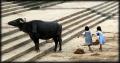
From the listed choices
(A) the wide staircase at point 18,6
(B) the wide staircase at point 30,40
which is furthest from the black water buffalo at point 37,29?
(A) the wide staircase at point 18,6

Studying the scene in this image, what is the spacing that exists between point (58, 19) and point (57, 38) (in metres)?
4.89

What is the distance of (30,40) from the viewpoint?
13.4m

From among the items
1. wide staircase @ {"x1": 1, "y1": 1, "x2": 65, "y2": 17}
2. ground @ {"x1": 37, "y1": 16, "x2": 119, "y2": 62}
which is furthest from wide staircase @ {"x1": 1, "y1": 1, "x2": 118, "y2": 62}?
wide staircase @ {"x1": 1, "y1": 1, "x2": 65, "y2": 17}

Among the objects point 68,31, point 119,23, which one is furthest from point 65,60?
point 119,23

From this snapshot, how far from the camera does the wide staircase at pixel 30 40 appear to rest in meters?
11.5

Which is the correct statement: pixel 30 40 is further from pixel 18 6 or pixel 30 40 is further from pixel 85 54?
pixel 18 6

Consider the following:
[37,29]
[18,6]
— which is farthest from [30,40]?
[18,6]

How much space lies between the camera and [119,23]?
2072 cm

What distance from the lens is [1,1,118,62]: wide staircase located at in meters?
11.5

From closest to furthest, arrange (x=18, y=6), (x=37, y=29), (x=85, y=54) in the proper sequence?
(x=37, y=29), (x=85, y=54), (x=18, y=6)

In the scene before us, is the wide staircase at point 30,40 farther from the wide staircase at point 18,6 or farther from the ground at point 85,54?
the wide staircase at point 18,6

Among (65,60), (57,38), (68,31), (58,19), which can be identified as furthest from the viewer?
(58,19)

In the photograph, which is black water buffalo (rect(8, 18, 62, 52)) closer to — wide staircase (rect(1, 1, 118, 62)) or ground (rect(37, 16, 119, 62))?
wide staircase (rect(1, 1, 118, 62))

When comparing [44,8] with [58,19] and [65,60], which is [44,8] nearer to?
[58,19]
